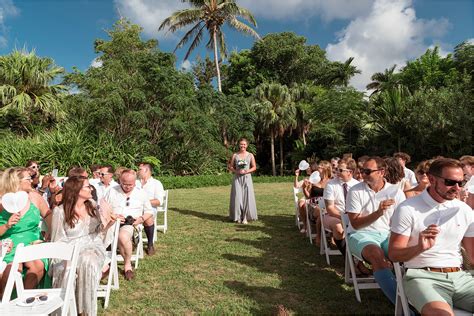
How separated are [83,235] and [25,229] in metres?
0.60

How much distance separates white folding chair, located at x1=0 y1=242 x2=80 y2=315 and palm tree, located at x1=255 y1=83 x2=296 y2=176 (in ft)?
90.8

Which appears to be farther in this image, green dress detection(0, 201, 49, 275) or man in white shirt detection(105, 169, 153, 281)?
man in white shirt detection(105, 169, 153, 281)

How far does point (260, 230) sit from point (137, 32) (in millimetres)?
25612

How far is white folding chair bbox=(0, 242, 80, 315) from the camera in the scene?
2892mm

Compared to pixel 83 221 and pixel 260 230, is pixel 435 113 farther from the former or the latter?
pixel 83 221

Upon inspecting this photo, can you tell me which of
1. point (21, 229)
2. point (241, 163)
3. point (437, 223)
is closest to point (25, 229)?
point (21, 229)

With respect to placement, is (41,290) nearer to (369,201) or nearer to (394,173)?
(369,201)

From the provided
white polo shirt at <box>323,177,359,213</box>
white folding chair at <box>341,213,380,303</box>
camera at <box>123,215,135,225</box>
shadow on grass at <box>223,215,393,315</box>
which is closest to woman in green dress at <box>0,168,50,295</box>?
camera at <box>123,215,135,225</box>

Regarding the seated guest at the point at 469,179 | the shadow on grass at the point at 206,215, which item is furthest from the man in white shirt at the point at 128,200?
the seated guest at the point at 469,179

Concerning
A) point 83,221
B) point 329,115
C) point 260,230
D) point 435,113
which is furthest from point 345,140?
point 83,221

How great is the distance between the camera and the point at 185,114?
20844 mm

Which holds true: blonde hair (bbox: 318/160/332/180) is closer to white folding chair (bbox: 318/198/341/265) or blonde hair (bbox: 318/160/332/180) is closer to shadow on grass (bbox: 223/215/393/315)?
shadow on grass (bbox: 223/215/393/315)

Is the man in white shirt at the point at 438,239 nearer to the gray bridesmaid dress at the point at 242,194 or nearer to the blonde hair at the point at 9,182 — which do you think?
the blonde hair at the point at 9,182

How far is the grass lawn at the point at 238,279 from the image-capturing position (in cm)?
410
